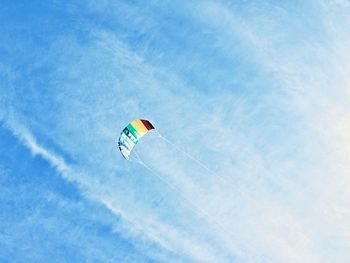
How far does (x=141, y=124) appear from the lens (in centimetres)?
2505

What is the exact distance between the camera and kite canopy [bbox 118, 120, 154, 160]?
2484 cm

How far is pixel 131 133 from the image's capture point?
2512 centimetres

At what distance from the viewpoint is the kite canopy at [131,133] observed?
81.5 feet

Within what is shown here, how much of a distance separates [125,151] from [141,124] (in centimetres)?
150

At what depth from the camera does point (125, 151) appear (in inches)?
984
